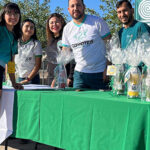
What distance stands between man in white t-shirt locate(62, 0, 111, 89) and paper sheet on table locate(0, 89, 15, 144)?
0.77 m

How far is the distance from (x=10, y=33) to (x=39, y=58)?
2.57 feet

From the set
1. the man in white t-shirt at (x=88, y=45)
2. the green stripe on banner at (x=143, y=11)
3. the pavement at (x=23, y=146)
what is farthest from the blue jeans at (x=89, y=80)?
the green stripe on banner at (x=143, y=11)

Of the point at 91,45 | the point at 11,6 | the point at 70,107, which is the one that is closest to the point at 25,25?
the point at 11,6

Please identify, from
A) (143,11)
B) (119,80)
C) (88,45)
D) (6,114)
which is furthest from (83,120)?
(143,11)

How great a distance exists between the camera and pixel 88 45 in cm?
255

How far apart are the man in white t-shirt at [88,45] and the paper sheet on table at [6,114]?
77 cm

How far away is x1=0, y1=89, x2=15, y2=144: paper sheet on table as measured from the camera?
7.37 ft

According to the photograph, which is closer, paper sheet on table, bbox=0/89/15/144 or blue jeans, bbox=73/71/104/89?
paper sheet on table, bbox=0/89/15/144

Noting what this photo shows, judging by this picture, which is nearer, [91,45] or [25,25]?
[91,45]

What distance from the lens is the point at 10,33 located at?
96.0 inches

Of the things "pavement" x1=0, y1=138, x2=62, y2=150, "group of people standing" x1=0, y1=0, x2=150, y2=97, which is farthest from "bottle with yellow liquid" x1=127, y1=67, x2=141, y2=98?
"pavement" x1=0, y1=138, x2=62, y2=150

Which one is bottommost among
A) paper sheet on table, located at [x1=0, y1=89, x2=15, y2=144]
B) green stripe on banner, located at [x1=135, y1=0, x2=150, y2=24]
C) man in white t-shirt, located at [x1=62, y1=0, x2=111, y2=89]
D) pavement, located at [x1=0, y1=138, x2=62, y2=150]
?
pavement, located at [x1=0, y1=138, x2=62, y2=150]

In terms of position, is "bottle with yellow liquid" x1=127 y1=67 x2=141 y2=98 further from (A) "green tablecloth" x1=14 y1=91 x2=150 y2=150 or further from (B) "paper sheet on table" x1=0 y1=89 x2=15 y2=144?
(B) "paper sheet on table" x1=0 y1=89 x2=15 y2=144

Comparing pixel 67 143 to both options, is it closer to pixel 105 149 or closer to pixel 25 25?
pixel 105 149
